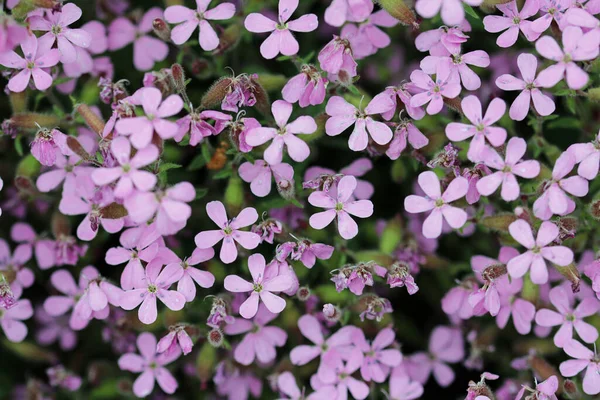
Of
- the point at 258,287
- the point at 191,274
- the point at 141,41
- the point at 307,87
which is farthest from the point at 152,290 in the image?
the point at 141,41

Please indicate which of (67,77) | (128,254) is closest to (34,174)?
(67,77)

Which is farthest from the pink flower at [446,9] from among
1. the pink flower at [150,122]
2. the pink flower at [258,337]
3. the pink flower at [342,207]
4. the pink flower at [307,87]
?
the pink flower at [258,337]

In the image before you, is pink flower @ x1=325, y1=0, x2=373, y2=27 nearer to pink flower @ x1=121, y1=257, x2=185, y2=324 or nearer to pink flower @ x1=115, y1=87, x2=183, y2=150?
pink flower @ x1=115, y1=87, x2=183, y2=150

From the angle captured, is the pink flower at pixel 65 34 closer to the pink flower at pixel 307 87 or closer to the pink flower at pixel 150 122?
the pink flower at pixel 150 122

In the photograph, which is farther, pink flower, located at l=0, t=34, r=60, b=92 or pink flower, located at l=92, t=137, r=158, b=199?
pink flower, located at l=0, t=34, r=60, b=92

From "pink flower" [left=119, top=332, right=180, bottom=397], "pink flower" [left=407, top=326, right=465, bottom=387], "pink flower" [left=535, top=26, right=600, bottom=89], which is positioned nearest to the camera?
"pink flower" [left=535, top=26, right=600, bottom=89]

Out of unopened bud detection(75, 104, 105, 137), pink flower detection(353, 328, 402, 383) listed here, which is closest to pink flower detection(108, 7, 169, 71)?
unopened bud detection(75, 104, 105, 137)

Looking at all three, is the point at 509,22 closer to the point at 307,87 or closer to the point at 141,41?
the point at 307,87
